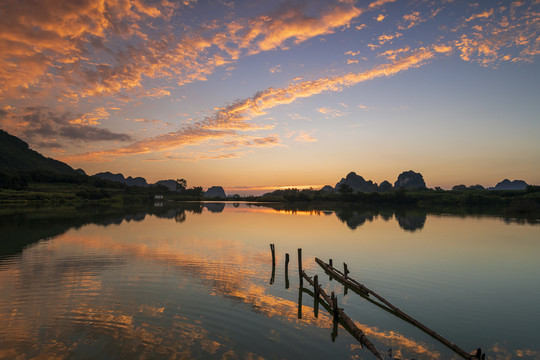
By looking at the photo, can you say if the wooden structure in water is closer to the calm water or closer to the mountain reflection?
the calm water

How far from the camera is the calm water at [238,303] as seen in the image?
10.6 metres

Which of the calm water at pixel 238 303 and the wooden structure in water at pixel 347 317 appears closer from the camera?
the wooden structure in water at pixel 347 317

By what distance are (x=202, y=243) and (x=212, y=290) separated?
17090 millimetres

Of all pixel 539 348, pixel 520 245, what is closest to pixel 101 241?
pixel 539 348

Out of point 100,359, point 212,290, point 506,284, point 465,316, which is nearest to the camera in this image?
point 100,359

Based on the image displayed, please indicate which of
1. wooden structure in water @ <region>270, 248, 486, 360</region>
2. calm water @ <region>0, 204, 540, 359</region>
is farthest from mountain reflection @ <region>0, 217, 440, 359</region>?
wooden structure in water @ <region>270, 248, 486, 360</region>

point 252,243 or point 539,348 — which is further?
point 252,243

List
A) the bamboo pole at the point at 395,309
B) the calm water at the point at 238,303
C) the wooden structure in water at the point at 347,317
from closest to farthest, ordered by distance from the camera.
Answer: the bamboo pole at the point at 395,309 → the wooden structure in water at the point at 347,317 → the calm water at the point at 238,303

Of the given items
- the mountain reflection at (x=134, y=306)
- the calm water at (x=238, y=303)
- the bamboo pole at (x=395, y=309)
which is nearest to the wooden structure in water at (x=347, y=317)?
the bamboo pole at (x=395, y=309)

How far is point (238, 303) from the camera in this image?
48.9 feet

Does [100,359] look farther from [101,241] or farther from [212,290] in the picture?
[101,241]

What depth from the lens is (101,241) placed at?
32594mm

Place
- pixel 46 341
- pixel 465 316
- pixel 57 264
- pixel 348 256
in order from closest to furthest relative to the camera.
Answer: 1. pixel 46 341
2. pixel 465 316
3. pixel 57 264
4. pixel 348 256

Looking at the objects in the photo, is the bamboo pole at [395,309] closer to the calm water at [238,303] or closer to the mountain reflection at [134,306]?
the calm water at [238,303]
